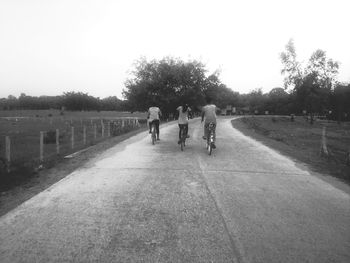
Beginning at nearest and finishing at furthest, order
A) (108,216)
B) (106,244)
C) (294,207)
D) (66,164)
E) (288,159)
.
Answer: (106,244) → (108,216) → (294,207) → (66,164) → (288,159)

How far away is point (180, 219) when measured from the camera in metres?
4.97

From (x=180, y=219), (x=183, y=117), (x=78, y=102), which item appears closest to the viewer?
(x=180, y=219)

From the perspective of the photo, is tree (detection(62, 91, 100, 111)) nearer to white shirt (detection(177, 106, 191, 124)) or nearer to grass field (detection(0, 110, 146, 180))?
grass field (detection(0, 110, 146, 180))

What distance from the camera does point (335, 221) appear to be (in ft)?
16.8

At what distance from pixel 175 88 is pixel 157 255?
164 feet

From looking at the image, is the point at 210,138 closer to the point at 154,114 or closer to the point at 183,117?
the point at 183,117

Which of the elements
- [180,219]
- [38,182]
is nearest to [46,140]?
[38,182]

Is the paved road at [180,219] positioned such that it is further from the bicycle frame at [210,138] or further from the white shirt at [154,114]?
the white shirt at [154,114]

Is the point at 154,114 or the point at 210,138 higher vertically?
the point at 154,114

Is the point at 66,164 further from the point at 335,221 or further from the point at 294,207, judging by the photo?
the point at 335,221

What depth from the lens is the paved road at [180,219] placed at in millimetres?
3916

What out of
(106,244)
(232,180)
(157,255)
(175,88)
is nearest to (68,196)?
(106,244)

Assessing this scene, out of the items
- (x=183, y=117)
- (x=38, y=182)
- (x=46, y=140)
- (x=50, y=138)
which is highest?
(x=183, y=117)

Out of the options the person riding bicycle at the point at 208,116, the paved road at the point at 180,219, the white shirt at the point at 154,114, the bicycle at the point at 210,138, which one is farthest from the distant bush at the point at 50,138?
the paved road at the point at 180,219
